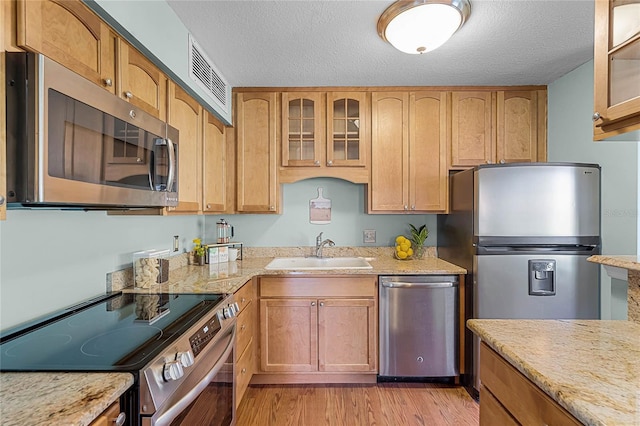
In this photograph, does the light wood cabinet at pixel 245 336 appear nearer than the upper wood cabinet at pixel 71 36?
No

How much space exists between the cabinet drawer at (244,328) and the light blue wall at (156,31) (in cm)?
143

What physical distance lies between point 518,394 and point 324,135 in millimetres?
2195

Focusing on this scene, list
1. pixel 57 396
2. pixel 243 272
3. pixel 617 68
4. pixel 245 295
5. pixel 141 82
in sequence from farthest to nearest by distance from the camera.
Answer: pixel 243 272 < pixel 245 295 < pixel 141 82 < pixel 617 68 < pixel 57 396

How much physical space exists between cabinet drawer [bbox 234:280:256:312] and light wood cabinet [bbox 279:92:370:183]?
94 centimetres

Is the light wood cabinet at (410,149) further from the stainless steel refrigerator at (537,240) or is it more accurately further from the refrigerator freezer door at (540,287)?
the refrigerator freezer door at (540,287)

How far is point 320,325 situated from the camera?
2346 mm

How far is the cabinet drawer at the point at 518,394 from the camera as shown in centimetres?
75

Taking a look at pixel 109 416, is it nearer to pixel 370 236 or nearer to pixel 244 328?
pixel 244 328

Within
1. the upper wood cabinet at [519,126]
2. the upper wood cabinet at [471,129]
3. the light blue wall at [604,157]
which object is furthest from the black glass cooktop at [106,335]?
the upper wood cabinet at [519,126]

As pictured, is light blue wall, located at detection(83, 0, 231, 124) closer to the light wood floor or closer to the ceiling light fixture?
the ceiling light fixture

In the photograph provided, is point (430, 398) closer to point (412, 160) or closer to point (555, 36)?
point (412, 160)

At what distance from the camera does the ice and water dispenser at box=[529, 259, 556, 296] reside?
7.00 ft

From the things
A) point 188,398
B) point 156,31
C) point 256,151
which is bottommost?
point 188,398

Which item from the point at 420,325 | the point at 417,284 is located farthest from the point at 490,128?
the point at 420,325
